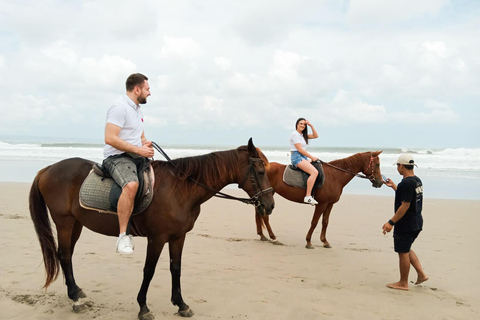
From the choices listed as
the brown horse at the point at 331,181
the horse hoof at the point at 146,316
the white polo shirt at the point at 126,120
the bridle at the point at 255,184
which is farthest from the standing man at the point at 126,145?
the brown horse at the point at 331,181

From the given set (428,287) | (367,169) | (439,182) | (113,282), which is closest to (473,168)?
(439,182)

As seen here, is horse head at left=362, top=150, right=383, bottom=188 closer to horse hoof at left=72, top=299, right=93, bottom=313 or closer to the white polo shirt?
the white polo shirt

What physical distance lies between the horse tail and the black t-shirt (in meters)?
4.18

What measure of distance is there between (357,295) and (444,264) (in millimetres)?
2310

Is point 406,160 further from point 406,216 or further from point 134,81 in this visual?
point 134,81

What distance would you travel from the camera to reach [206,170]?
3.71 metres

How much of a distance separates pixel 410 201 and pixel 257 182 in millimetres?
2155

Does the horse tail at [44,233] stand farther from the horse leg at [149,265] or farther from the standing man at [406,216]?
the standing man at [406,216]

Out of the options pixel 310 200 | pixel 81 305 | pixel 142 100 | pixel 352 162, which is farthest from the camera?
pixel 352 162

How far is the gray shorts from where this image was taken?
340 centimetres

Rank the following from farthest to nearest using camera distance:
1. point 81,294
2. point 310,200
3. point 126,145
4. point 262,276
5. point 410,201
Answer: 1. point 310,200
2. point 262,276
3. point 410,201
4. point 81,294
5. point 126,145

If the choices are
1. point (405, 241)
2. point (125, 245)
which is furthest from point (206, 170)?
point (405, 241)

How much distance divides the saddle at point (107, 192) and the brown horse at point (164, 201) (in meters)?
0.09

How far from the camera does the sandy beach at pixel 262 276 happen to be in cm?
388
